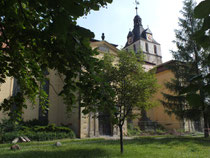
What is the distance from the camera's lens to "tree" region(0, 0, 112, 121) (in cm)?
114

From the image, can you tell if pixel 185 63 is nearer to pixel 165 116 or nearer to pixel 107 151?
pixel 165 116

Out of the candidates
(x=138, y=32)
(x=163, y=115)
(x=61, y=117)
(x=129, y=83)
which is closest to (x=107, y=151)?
(x=129, y=83)

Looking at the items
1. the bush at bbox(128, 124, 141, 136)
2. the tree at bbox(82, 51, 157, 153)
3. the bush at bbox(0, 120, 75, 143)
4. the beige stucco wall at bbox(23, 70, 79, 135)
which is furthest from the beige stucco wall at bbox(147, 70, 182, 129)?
the tree at bbox(82, 51, 157, 153)

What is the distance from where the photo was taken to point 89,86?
8.96 ft

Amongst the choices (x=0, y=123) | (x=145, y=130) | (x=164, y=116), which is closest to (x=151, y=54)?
(x=164, y=116)

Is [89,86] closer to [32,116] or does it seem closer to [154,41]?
[32,116]

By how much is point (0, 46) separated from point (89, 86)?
1.72 m

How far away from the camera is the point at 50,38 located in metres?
2.11

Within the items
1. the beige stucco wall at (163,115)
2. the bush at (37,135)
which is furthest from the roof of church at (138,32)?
the bush at (37,135)

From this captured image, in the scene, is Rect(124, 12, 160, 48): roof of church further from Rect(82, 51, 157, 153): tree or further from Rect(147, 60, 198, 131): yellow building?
Rect(82, 51, 157, 153): tree

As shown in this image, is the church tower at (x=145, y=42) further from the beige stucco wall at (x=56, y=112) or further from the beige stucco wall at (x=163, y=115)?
the beige stucco wall at (x=56, y=112)

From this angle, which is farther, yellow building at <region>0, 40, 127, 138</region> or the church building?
the church building

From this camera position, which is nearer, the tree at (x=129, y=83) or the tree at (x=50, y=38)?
the tree at (x=50, y=38)

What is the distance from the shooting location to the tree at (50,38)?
1.14 m
